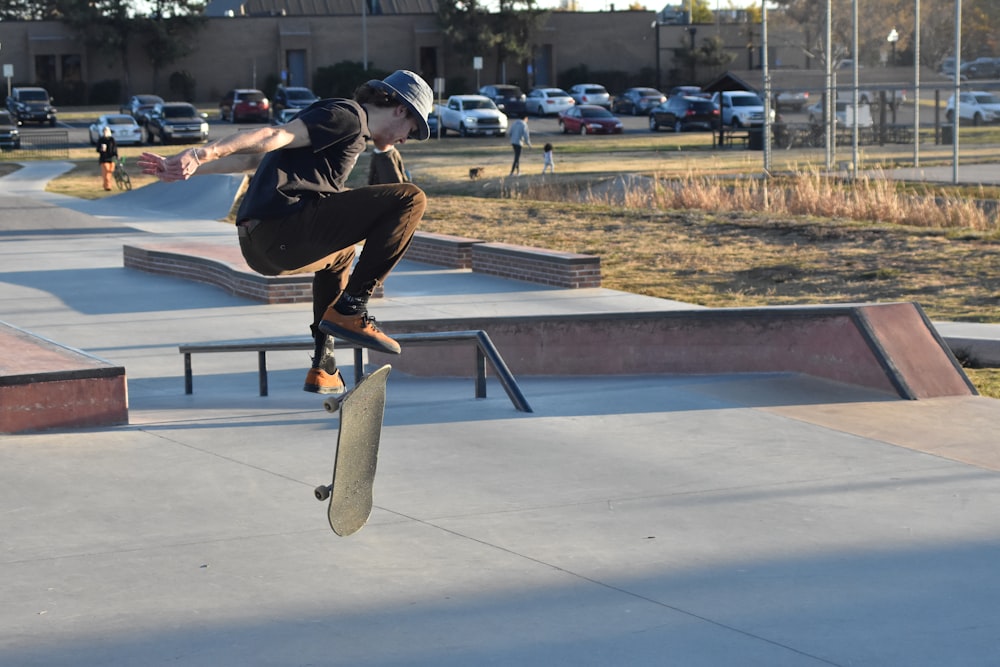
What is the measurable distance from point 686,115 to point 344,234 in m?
51.4

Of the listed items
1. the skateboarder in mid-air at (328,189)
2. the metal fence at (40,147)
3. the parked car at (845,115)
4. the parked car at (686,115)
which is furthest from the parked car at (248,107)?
the skateboarder in mid-air at (328,189)

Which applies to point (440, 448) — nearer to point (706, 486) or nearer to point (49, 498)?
point (706, 486)

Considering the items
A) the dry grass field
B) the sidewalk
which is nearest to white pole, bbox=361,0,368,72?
the dry grass field

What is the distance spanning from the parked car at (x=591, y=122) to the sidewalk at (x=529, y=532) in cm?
4398

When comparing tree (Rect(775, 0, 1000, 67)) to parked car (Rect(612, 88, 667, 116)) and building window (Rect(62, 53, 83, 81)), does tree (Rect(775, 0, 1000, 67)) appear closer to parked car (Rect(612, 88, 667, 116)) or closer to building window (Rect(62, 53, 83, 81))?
parked car (Rect(612, 88, 667, 116))

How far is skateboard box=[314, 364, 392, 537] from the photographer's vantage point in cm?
515

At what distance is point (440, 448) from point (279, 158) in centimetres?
296

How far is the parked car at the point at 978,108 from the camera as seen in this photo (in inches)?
1651

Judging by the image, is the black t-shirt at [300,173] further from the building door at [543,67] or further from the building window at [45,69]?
the building window at [45,69]

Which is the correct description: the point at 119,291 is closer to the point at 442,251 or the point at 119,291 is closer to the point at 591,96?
the point at 442,251

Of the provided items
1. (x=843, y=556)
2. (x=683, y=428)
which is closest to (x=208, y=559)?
(x=843, y=556)

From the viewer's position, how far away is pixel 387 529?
6.22 meters

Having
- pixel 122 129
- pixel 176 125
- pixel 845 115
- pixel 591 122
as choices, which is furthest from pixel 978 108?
pixel 122 129

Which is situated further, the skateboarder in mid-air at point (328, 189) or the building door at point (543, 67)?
the building door at point (543, 67)
